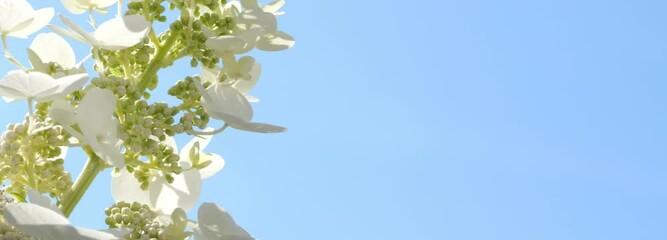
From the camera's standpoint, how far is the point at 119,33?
2551 millimetres

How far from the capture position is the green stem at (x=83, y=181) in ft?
8.68

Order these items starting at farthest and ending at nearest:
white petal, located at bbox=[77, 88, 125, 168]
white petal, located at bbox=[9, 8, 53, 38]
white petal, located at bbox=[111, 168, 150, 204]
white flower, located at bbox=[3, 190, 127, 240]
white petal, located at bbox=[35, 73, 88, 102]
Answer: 1. white petal, located at bbox=[9, 8, 53, 38]
2. white petal, located at bbox=[111, 168, 150, 204]
3. white petal, located at bbox=[77, 88, 125, 168]
4. white petal, located at bbox=[35, 73, 88, 102]
5. white flower, located at bbox=[3, 190, 127, 240]

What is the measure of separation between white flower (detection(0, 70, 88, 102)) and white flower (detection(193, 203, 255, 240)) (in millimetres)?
457

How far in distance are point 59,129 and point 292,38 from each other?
79cm

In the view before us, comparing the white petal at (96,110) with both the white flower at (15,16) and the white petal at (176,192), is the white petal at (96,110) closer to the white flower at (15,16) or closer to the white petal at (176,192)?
the white petal at (176,192)

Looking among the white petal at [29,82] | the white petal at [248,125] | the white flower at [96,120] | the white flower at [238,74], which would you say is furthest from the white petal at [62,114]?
the white flower at [238,74]

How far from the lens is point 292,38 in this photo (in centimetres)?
301

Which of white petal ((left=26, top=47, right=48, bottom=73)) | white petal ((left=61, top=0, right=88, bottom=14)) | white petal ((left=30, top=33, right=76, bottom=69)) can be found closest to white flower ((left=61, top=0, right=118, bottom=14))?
white petal ((left=61, top=0, right=88, bottom=14))

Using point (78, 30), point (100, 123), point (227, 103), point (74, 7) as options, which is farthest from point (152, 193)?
point (74, 7)

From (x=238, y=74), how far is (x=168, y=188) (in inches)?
15.7

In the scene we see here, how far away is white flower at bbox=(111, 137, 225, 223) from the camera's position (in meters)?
2.85

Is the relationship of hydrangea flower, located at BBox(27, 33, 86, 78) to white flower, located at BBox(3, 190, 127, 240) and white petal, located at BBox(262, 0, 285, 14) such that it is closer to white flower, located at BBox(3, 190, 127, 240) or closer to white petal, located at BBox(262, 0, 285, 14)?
white petal, located at BBox(262, 0, 285, 14)

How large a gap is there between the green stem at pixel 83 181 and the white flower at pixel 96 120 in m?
0.18

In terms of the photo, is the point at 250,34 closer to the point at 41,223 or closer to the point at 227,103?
the point at 227,103
